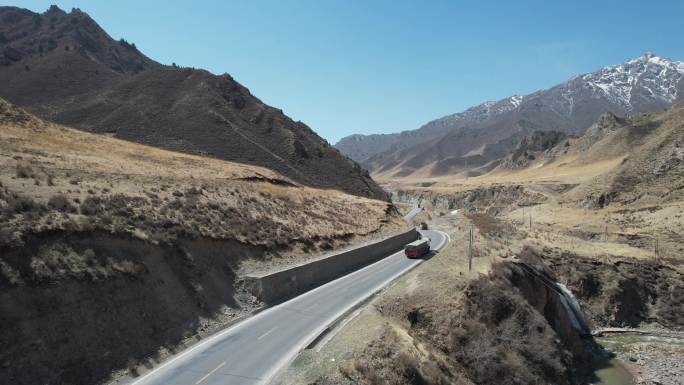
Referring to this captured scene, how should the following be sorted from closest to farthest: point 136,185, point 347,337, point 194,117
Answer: point 347,337 < point 136,185 < point 194,117

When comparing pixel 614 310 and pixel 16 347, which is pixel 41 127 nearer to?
pixel 16 347

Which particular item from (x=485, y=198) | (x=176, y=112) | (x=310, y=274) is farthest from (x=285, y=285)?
(x=485, y=198)

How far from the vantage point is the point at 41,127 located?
41.9 metres

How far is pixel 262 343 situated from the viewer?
58.5 feet

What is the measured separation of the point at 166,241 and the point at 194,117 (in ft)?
202

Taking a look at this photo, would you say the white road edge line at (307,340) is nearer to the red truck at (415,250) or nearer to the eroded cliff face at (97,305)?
the eroded cliff face at (97,305)

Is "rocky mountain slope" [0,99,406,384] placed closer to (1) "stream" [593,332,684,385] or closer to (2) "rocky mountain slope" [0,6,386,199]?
(1) "stream" [593,332,684,385]

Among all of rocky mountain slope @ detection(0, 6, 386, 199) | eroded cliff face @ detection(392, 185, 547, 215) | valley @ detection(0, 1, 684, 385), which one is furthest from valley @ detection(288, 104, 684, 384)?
rocky mountain slope @ detection(0, 6, 386, 199)

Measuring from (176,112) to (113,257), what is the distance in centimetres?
6713

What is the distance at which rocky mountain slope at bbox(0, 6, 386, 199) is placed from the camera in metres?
72.4

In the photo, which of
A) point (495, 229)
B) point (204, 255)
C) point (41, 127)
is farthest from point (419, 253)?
point (41, 127)

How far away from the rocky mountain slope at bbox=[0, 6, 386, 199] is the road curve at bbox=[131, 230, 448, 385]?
155ft

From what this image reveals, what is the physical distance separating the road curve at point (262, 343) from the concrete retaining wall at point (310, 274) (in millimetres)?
785

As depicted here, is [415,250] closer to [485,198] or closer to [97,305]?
[97,305]
